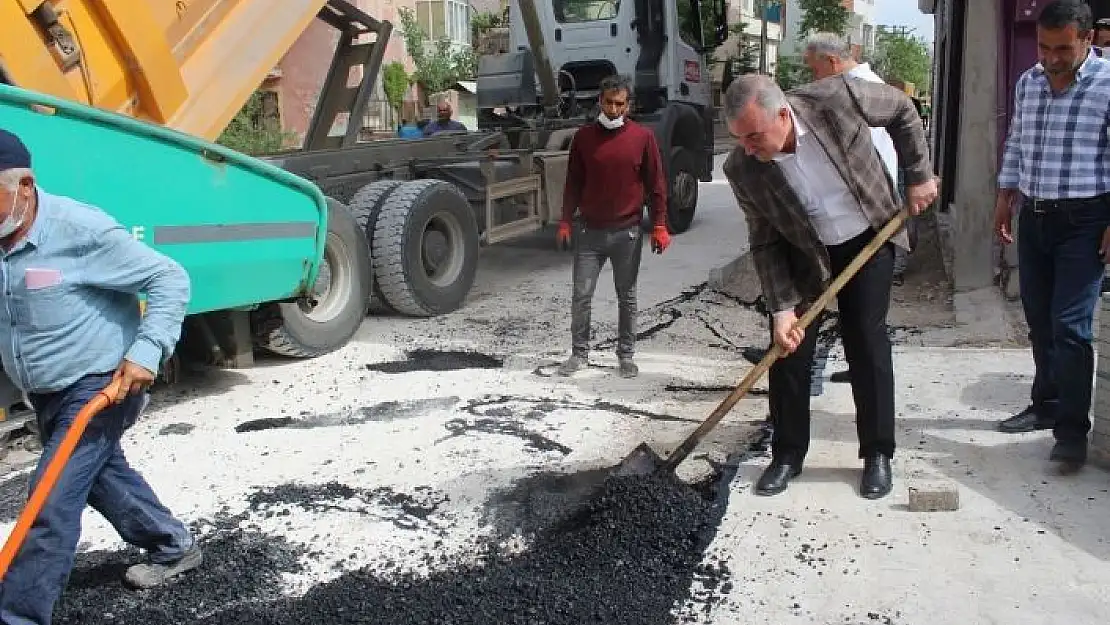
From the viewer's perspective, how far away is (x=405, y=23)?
2911cm

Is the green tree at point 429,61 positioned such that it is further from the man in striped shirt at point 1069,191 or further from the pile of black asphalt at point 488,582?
the pile of black asphalt at point 488,582

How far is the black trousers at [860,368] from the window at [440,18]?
29.6m

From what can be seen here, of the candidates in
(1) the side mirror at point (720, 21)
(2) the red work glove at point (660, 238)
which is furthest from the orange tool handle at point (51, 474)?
(1) the side mirror at point (720, 21)

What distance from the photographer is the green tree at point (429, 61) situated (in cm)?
2881

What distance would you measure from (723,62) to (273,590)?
10.1 metres

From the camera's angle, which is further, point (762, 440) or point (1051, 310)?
point (762, 440)

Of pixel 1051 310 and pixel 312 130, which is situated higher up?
pixel 312 130

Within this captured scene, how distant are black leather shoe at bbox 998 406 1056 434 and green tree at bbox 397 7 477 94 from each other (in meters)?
26.2

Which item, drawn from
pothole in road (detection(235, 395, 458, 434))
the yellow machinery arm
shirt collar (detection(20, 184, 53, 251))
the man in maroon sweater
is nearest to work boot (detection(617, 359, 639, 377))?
the man in maroon sweater

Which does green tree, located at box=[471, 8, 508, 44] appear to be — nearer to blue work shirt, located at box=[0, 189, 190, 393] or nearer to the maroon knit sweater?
the maroon knit sweater

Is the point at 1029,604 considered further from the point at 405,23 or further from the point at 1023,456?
the point at 405,23

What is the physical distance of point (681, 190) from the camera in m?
10.9

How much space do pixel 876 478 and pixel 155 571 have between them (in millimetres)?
2589

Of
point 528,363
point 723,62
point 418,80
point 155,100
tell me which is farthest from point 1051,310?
point 418,80
